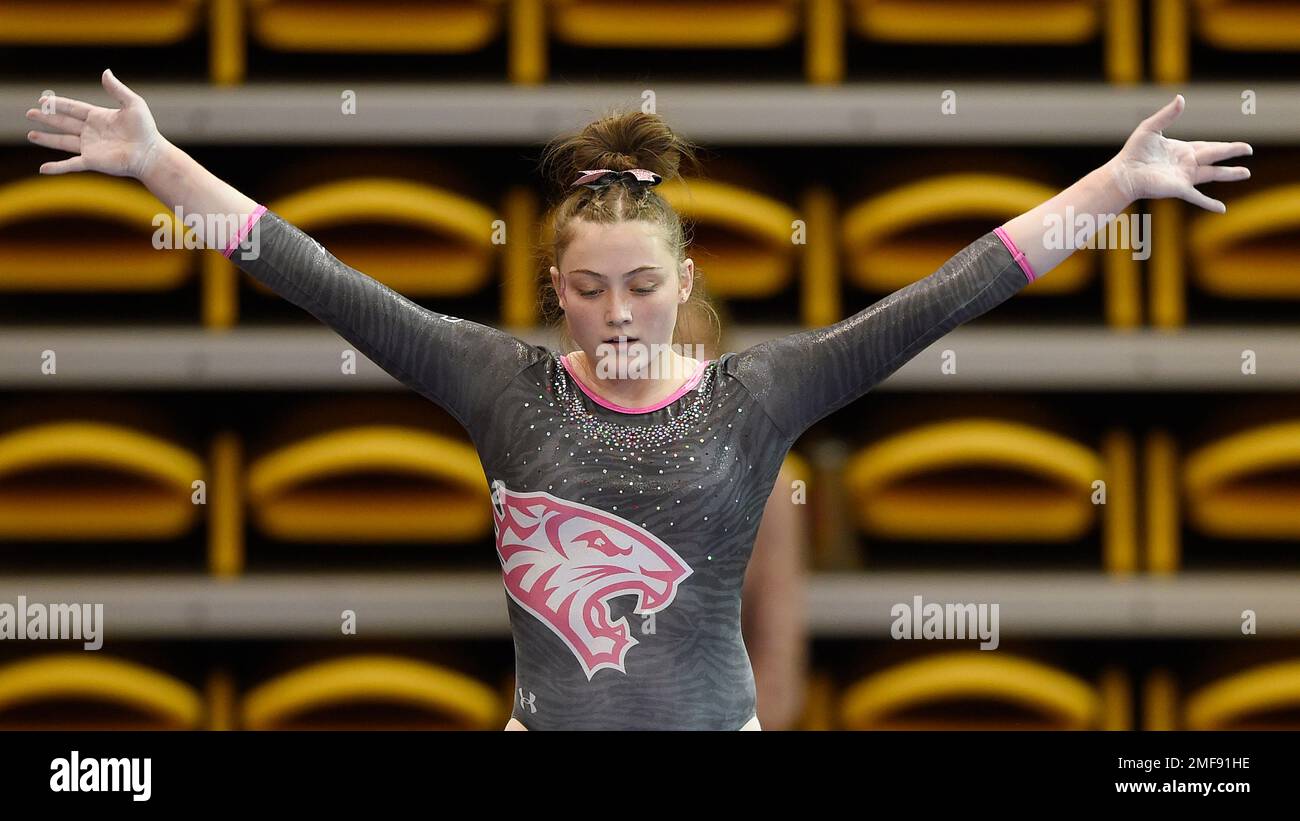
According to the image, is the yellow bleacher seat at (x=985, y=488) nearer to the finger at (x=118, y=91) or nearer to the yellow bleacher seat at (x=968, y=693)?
the yellow bleacher seat at (x=968, y=693)

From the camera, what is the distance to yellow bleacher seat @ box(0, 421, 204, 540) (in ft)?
5.67

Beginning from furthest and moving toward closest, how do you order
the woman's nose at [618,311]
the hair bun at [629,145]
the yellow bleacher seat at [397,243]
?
the yellow bleacher seat at [397,243], the hair bun at [629,145], the woman's nose at [618,311]

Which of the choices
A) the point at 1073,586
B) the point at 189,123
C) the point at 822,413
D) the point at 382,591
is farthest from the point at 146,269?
the point at 1073,586

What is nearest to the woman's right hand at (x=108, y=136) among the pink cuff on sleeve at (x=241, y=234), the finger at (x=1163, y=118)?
the pink cuff on sleeve at (x=241, y=234)

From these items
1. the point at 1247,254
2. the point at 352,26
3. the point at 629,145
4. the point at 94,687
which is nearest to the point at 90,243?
the point at 352,26

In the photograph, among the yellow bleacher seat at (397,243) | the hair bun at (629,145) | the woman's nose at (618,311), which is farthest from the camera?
Answer: the yellow bleacher seat at (397,243)

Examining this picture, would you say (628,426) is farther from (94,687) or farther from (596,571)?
(94,687)

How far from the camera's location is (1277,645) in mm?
1832

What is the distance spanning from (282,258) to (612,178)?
30 centimetres

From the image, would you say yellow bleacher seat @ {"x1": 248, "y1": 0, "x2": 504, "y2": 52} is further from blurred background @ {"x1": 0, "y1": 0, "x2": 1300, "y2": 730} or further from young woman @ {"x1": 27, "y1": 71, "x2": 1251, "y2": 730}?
young woman @ {"x1": 27, "y1": 71, "x2": 1251, "y2": 730}

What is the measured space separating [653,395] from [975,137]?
83cm

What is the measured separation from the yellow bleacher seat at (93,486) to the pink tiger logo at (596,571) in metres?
0.81

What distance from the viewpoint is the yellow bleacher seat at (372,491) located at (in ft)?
5.69

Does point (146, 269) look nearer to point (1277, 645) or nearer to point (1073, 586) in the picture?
point (1073, 586)
